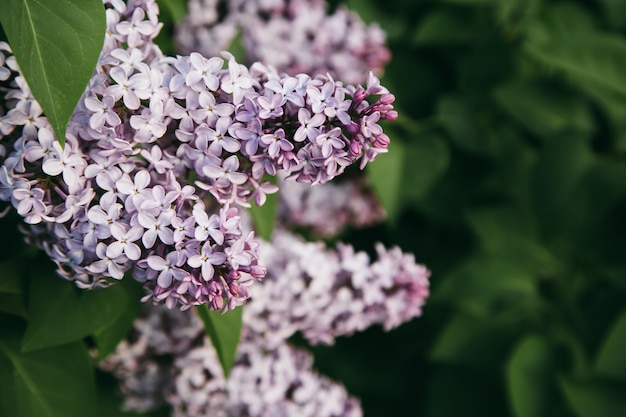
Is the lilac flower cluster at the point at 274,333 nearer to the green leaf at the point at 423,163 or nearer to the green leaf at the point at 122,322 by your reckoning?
the green leaf at the point at 122,322

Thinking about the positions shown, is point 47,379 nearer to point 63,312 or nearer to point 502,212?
point 63,312

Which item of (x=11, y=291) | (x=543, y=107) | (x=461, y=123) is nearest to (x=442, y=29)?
(x=461, y=123)

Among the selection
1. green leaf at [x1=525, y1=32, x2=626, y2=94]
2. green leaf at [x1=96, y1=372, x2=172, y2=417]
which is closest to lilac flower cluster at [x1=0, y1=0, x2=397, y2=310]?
green leaf at [x1=96, y1=372, x2=172, y2=417]

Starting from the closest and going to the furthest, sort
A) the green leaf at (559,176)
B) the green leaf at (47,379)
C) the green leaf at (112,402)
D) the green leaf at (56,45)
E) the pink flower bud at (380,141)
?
1. the green leaf at (56,45)
2. the pink flower bud at (380,141)
3. the green leaf at (47,379)
4. the green leaf at (112,402)
5. the green leaf at (559,176)

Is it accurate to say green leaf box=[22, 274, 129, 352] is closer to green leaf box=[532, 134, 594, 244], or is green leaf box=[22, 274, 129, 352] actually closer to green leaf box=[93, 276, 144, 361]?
green leaf box=[93, 276, 144, 361]

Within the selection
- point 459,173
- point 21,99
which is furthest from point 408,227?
point 21,99

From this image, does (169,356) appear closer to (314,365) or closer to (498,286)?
(314,365)

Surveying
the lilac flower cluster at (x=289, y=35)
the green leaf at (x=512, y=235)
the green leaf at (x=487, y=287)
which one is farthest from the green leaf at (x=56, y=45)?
the green leaf at (x=512, y=235)
